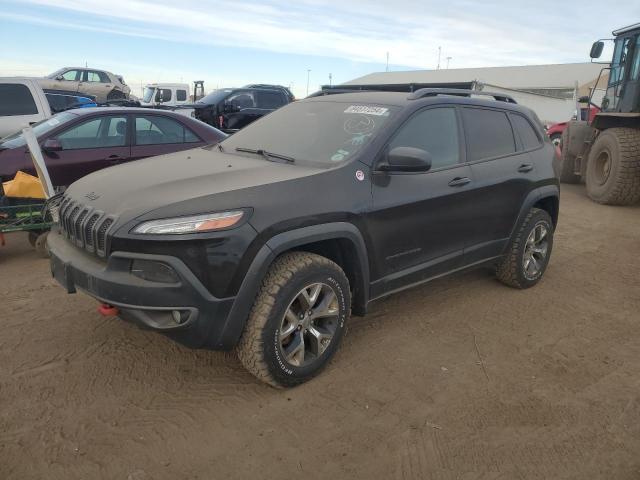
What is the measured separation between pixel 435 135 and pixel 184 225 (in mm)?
2080

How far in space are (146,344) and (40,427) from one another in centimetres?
96

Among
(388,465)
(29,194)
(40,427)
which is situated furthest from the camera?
(29,194)

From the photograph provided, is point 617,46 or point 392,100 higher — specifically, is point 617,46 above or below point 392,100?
above

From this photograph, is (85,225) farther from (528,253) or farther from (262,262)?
(528,253)

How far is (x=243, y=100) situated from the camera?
14336 millimetres

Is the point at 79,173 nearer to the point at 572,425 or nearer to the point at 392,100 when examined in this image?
the point at 392,100

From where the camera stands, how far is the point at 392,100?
3.84 metres

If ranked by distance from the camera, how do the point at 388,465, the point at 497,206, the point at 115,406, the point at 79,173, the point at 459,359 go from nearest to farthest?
the point at 388,465 < the point at 115,406 < the point at 459,359 < the point at 497,206 < the point at 79,173

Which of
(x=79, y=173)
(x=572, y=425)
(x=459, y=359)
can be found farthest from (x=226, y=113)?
(x=572, y=425)

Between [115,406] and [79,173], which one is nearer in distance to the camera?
[115,406]

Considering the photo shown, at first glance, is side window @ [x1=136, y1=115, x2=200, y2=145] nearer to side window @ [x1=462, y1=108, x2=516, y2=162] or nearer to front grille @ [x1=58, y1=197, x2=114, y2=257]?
front grille @ [x1=58, y1=197, x2=114, y2=257]

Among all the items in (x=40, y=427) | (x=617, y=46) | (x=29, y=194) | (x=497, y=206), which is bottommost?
(x=40, y=427)

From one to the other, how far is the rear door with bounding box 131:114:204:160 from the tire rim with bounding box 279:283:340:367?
4.24 metres

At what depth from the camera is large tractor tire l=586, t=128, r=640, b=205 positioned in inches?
360
